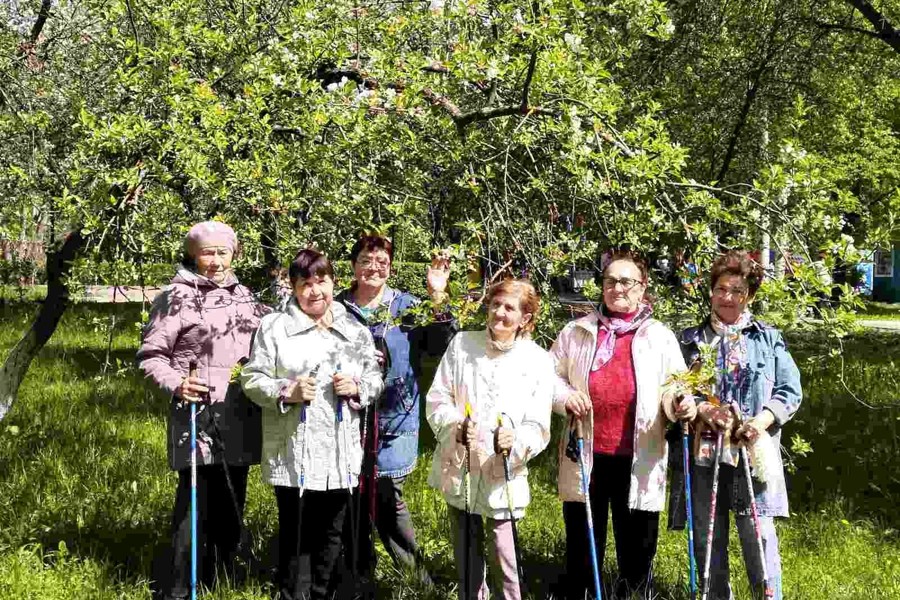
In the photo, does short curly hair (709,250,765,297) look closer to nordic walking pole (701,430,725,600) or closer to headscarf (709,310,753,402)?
headscarf (709,310,753,402)

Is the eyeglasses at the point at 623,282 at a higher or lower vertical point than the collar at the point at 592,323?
higher

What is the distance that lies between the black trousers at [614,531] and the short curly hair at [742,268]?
0.91 meters

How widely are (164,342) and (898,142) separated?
1945cm

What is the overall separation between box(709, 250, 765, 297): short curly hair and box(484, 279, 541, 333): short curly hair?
76cm

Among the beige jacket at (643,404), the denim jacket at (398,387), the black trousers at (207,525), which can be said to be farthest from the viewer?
the denim jacket at (398,387)

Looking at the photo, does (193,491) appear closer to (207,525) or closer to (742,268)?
(207,525)

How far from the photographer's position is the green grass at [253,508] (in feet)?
15.3

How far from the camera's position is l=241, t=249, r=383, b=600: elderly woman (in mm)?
4031

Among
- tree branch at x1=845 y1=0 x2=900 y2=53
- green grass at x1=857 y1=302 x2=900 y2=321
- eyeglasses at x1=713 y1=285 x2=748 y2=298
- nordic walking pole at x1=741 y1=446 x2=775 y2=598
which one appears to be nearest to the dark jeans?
nordic walking pole at x1=741 y1=446 x2=775 y2=598

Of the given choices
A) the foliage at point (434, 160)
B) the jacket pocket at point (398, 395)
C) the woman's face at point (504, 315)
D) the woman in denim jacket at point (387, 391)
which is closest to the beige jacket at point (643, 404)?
the foliage at point (434, 160)

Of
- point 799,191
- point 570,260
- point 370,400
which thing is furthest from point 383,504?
point 799,191

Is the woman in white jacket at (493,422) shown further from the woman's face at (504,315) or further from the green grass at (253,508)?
the green grass at (253,508)

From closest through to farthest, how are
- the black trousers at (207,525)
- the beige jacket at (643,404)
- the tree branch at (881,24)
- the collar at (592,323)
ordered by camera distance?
the beige jacket at (643,404) → the collar at (592,323) → the black trousers at (207,525) → the tree branch at (881,24)

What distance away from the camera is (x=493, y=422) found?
3893 millimetres
